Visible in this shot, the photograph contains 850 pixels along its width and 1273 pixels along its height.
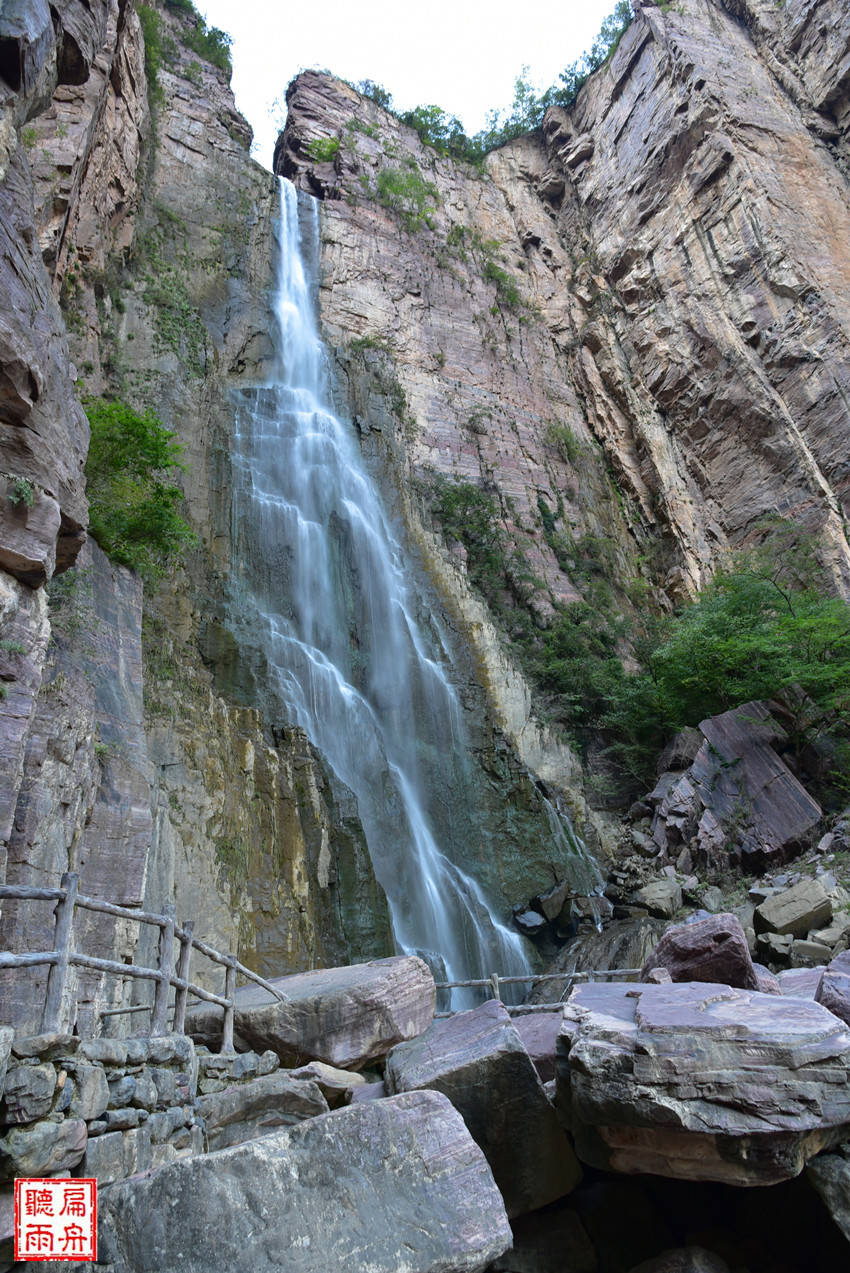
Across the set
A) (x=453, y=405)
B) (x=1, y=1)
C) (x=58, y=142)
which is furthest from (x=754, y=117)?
(x=1, y=1)

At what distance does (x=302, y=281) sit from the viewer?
2636 centimetres

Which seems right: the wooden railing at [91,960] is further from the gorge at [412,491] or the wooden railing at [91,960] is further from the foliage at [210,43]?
the foliage at [210,43]

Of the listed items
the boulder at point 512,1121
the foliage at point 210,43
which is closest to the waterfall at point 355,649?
the boulder at point 512,1121

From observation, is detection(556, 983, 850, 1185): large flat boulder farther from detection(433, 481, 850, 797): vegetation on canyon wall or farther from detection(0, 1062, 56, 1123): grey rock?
detection(433, 481, 850, 797): vegetation on canyon wall

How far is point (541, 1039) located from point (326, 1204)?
2854 millimetres

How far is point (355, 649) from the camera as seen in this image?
18094mm

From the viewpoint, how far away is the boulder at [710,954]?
6191 mm

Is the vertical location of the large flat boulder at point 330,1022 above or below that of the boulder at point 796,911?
below

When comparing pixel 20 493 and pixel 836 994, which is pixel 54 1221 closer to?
pixel 836 994

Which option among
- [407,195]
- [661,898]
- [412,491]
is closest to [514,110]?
[407,195]

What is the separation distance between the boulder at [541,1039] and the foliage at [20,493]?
21.3 ft

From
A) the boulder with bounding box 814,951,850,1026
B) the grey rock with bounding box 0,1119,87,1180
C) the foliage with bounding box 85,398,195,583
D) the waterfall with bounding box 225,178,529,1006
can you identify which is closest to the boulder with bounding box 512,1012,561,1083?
the boulder with bounding box 814,951,850,1026

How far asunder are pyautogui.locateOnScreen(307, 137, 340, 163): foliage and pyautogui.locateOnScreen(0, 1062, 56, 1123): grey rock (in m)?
33.7

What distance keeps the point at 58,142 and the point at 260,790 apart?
1273 cm
